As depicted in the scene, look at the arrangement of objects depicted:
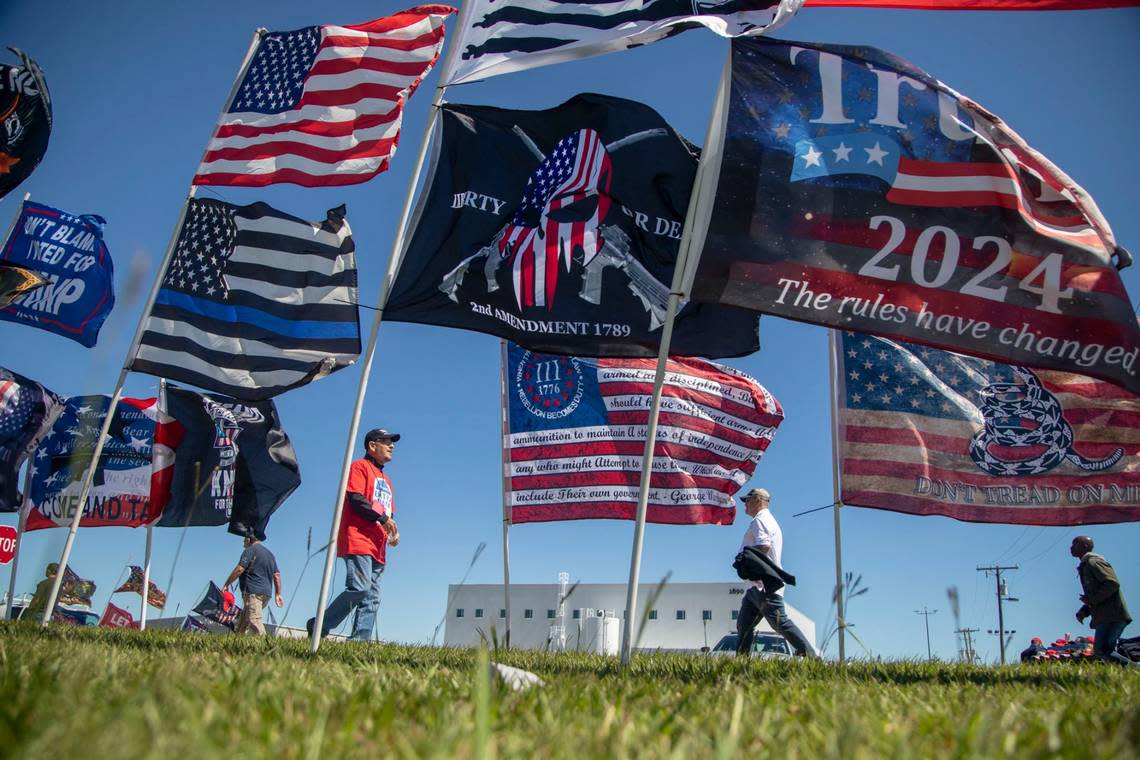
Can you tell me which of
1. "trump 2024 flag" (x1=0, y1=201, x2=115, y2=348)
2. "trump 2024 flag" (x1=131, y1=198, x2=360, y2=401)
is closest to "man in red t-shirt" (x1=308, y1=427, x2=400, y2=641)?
"trump 2024 flag" (x1=131, y1=198, x2=360, y2=401)

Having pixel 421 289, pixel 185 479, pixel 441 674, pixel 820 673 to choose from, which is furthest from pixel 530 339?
pixel 185 479

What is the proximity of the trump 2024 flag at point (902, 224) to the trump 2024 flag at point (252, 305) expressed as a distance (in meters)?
5.03

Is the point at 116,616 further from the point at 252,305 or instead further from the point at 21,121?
the point at 21,121

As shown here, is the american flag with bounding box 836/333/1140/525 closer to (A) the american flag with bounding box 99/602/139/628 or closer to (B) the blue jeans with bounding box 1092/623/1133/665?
(B) the blue jeans with bounding box 1092/623/1133/665

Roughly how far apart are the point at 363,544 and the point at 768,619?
3.94m

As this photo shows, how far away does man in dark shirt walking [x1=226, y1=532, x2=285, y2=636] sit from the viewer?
34.7 feet

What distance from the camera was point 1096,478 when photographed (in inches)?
360

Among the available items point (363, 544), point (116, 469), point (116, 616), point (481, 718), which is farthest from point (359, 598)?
point (116, 616)

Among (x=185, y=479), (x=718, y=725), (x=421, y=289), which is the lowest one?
(x=718, y=725)

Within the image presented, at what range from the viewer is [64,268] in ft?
38.2

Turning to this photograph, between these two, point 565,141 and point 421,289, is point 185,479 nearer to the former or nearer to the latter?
point 421,289

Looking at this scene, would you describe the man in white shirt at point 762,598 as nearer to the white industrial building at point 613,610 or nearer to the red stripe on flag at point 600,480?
the red stripe on flag at point 600,480

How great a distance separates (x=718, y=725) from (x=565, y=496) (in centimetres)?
754

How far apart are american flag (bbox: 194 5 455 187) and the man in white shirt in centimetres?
518
